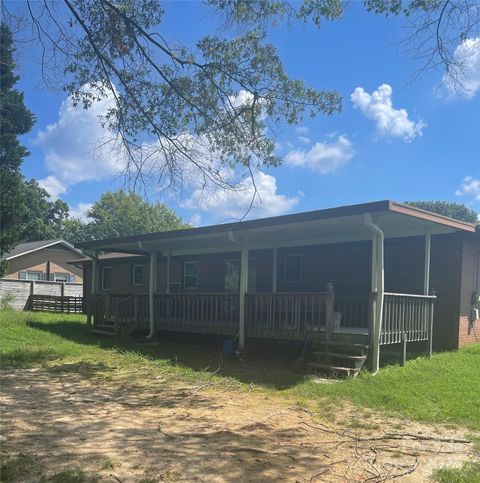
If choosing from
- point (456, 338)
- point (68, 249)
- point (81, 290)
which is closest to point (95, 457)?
point (456, 338)

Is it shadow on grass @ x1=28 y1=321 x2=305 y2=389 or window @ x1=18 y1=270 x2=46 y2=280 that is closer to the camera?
shadow on grass @ x1=28 y1=321 x2=305 y2=389

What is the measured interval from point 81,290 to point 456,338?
69.2ft

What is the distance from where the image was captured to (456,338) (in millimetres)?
12336

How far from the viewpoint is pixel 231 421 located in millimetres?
6305

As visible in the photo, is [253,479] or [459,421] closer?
[253,479]

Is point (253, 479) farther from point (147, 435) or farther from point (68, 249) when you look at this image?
point (68, 249)

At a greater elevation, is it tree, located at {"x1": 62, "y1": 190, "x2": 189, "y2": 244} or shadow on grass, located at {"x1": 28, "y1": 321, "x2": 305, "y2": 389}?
tree, located at {"x1": 62, "y1": 190, "x2": 189, "y2": 244}

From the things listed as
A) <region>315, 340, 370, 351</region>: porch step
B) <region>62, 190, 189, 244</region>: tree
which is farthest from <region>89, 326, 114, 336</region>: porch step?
<region>62, 190, 189, 244</region>: tree

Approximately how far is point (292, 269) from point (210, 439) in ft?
34.9

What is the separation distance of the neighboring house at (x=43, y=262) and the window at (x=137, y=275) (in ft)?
34.3

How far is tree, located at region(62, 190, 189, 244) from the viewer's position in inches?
2180

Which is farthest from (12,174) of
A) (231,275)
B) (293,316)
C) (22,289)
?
(293,316)

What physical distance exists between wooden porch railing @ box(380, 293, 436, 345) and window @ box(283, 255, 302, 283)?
14.9 feet

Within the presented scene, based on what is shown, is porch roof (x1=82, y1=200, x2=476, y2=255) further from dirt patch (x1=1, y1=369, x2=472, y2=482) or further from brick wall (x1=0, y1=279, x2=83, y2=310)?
brick wall (x1=0, y1=279, x2=83, y2=310)
